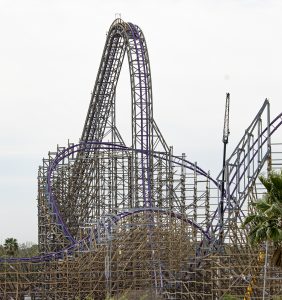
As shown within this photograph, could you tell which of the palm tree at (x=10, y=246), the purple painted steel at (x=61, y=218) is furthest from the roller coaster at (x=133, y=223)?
the palm tree at (x=10, y=246)

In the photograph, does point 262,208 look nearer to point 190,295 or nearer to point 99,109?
point 190,295

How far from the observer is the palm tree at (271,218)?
21.9 m

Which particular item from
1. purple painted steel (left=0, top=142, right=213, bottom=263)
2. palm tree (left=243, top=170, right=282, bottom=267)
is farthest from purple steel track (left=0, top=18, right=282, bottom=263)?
palm tree (left=243, top=170, right=282, bottom=267)

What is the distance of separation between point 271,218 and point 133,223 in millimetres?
12688

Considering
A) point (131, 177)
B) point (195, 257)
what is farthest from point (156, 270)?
point (131, 177)

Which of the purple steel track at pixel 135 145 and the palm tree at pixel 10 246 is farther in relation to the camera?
the palm tree at pixel 10 246

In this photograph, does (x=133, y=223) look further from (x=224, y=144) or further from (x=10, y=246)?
(x=10, y=246)

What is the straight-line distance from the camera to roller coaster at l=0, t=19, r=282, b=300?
3070cm

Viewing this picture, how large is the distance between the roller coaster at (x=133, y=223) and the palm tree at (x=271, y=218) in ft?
12.8

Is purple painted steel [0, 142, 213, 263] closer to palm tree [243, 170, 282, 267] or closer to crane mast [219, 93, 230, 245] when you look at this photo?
crane mast [219, 93, 230, 245]

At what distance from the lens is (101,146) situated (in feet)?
140

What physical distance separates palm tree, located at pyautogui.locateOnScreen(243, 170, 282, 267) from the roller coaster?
3891mm

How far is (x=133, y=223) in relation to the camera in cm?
3422

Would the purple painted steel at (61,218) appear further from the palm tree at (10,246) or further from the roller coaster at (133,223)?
the palm tree at (10,246)
